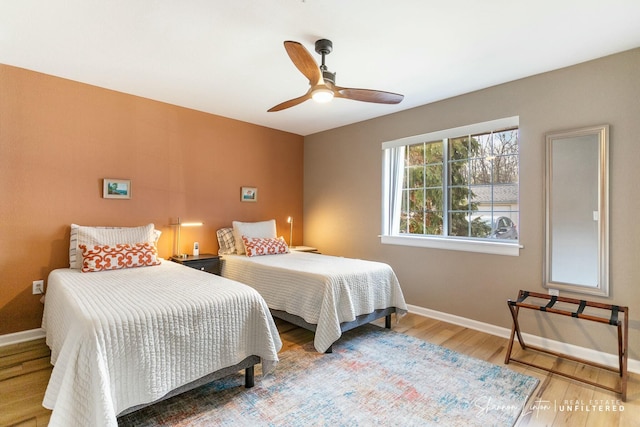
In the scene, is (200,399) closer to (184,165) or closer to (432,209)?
(184,165)

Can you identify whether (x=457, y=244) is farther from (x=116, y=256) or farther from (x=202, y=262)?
(x=116, y=256)

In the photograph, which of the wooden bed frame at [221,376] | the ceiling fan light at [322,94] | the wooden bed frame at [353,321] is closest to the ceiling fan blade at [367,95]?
the ceiling fan light at [322,94]

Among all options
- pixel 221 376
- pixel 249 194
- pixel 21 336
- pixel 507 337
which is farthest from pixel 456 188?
pixel 21 336

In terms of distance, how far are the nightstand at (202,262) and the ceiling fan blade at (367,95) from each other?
2.39 m

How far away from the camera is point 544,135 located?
281 centimetres

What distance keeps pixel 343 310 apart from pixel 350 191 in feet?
6.96

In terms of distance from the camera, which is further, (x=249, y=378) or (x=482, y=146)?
(x=482, y=146)

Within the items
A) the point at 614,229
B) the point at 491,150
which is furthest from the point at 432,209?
the point at 614,229

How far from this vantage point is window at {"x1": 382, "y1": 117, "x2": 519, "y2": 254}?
3.16m

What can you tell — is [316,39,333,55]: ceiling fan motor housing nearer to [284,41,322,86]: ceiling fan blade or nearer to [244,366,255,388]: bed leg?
[284,41,322,86]: ceiling fan blade

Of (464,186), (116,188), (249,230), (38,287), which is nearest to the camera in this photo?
(38,287)

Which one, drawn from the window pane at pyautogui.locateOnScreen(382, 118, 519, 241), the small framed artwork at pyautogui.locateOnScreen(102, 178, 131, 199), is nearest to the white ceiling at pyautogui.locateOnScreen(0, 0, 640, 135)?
the window pane at pyautogui.locateOnScreen(382, 118, 519, 241)

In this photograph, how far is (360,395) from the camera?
206 centimetres

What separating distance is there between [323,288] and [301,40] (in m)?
1.98
